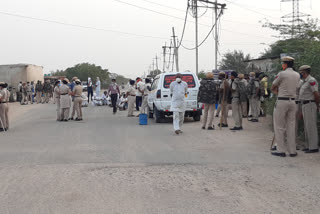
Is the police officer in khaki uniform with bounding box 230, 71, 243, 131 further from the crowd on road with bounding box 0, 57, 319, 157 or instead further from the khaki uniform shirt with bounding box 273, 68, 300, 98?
the khaki uniform shirt with bounding box 273, 68, 300, 98

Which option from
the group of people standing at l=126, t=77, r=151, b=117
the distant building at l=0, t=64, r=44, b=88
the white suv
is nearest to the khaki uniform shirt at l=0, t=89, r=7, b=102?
the white suv

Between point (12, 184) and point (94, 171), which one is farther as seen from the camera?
point (94, 171)

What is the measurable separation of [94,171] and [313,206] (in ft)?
12.0

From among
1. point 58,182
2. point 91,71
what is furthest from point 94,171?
point 91,71

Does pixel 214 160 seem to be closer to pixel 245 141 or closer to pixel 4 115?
pixel 245 141

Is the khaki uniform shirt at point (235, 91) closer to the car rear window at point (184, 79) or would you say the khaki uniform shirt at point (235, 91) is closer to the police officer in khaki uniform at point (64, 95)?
the car rear window at point (184, 79)

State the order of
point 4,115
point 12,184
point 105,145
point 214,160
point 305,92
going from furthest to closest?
point 4,115 → point 105,145 → point 305,92 → point 214,160 → point 12,184

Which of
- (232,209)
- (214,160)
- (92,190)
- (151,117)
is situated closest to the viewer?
(232,209)

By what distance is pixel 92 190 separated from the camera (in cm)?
594

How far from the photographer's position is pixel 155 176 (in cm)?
677

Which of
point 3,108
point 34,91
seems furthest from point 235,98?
point 34,91

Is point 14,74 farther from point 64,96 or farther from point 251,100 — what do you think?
point 251,100

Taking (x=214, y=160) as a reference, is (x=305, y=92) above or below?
above

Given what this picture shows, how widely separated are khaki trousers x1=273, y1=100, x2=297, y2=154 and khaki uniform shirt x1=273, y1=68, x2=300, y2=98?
167 millimetres
